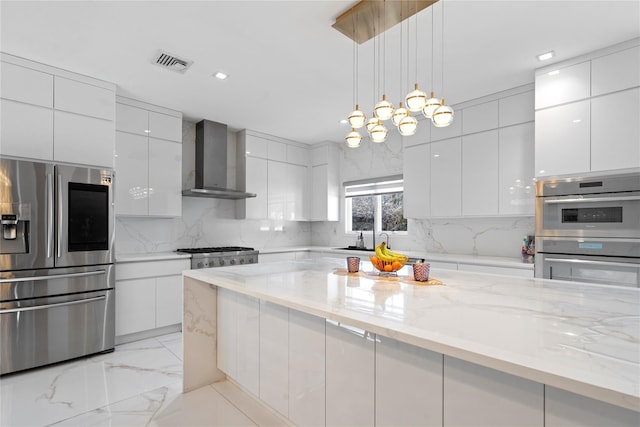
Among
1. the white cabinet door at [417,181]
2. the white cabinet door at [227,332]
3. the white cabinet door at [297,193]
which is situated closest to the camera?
the white cabinet door at [227,332]

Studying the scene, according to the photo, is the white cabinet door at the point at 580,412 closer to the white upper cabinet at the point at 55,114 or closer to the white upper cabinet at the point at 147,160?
the white upper cabinet at the point at 55,114

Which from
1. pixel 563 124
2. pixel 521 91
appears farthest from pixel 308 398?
pixel 521 91

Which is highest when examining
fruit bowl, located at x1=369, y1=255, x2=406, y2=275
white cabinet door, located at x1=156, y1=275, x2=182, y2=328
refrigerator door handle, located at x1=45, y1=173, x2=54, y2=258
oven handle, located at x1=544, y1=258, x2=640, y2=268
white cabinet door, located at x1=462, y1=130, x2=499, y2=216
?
white cabinet door, located at x1=462, y1=130, x2=499, y2=216

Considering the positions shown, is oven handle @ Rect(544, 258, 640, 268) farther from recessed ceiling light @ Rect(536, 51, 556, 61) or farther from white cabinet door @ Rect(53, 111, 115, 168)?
white cabinet door @ Rect(53, 111, 115, 168)

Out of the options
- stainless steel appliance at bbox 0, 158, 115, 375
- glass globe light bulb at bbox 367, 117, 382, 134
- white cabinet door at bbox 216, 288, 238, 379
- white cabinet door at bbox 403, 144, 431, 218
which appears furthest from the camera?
white cabinet door at bbox 403, 144, 431, 218

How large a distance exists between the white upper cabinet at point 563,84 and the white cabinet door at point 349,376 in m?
2.64

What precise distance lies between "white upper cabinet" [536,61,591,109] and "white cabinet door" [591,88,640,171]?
0.14 metres

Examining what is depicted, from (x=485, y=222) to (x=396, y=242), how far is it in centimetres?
121

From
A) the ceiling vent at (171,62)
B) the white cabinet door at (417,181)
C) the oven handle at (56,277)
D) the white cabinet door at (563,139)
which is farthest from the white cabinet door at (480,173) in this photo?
the oven handle at (56,277)

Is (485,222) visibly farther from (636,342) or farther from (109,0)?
(109,0)

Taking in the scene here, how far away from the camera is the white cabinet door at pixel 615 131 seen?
2.40m

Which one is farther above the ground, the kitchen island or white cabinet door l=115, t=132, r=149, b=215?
white cabinet door l=115, t=132, r=149, b=215

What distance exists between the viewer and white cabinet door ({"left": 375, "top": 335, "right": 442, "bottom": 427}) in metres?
1.17

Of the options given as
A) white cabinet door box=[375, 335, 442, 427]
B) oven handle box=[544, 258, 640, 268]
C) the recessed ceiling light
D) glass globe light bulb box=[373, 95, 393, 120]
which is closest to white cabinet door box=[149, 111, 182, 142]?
glass globe light bulb box=[373, 95, 393, 120]
